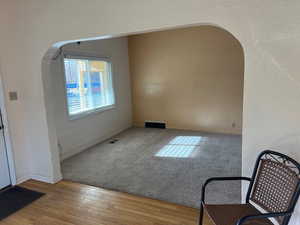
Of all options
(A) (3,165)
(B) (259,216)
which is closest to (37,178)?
(A) (3,165)

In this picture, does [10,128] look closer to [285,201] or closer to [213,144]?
[285,201]

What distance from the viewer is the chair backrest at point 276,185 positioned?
1.41 meters

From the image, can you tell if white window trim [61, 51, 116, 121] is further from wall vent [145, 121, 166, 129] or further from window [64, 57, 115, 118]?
wall vent [145, 121, 166, 129]

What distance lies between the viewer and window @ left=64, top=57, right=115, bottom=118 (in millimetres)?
4117

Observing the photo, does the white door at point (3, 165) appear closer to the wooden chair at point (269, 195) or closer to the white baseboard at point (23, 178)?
the white baseboard at point (23, 178)

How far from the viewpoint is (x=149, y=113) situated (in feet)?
19.8

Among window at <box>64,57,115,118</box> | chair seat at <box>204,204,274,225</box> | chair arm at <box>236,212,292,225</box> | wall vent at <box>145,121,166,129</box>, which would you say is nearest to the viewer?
chair arm at <box>236,212,292,225</box>

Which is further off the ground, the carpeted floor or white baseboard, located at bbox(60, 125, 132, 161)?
white baseboard, located at bbox(60, 125, 132, 161)

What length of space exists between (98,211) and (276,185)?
181cm

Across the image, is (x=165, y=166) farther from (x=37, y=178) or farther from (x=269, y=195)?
(x=269, y=195)

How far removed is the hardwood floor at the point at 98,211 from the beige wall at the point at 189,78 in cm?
325

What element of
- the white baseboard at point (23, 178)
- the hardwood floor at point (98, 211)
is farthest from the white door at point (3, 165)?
the hardwood floor at point (98, 211)

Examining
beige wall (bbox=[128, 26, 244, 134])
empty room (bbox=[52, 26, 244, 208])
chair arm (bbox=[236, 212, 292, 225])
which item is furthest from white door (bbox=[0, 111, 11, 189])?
beige wall (bbox=[128, 26, 244, 134])

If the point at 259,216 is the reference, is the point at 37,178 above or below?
below
